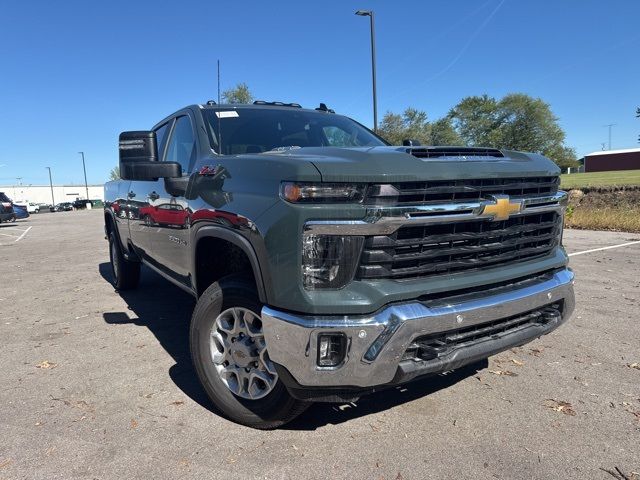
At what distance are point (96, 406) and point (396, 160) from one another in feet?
8.22

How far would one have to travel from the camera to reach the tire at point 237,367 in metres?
2.70

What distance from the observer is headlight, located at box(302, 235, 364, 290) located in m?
2.31

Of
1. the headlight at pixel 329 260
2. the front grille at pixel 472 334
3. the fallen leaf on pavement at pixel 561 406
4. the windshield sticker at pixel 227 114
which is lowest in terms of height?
the fallen leaf on pavement at pixel 561 406

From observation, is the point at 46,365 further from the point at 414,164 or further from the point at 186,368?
the point at 414,164

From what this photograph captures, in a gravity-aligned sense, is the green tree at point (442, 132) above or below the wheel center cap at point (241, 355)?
above

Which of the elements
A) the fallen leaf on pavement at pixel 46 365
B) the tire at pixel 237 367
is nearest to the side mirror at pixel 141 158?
the tire at pixel 237 367

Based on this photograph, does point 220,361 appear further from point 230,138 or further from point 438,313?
point 230,138

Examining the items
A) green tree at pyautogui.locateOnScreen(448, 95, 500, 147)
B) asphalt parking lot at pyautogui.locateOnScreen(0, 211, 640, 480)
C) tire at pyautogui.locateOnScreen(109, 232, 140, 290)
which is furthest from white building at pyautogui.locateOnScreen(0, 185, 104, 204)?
asphalt parking lot at pyautogui.locateOnScreen(0, 211, 640, 480)

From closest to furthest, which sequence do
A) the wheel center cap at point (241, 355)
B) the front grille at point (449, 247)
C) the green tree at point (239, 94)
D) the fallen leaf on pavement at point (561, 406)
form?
the front grille at point (449, 247)
the wheel center cap at point (241, 355)
the fallen leaf on pavement at point (561, 406)
the green tree at point (239, 94)

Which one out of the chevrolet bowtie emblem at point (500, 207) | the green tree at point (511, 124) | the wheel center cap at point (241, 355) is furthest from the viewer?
the green tree at point (511, 124)

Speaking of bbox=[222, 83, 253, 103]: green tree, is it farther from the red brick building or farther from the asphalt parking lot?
the red brick building

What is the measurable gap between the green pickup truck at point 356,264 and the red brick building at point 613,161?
324 ft

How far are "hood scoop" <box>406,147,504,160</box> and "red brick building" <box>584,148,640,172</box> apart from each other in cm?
9859

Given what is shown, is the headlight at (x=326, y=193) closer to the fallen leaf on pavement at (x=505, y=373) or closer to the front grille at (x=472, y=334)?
the front grille at (x=472, y=334)
